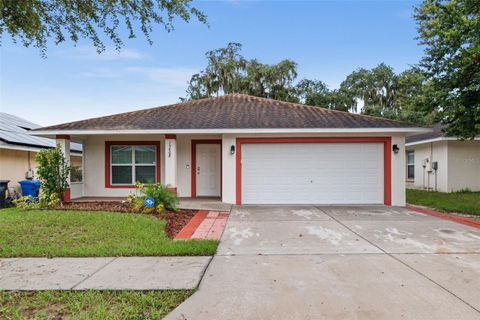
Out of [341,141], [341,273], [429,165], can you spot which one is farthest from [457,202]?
[341,273]

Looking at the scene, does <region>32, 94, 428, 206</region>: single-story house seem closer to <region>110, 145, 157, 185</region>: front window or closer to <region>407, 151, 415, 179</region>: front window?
<region>110, 145, 157, 185</region>: front window

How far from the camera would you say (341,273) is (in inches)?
165

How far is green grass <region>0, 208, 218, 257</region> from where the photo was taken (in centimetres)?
516

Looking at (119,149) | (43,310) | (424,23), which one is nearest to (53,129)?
(119,149)

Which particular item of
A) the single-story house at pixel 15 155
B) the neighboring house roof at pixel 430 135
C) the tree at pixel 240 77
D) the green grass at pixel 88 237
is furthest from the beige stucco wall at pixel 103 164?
A: the tree at pixel 240 77

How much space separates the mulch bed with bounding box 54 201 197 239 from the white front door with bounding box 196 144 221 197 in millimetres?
2986

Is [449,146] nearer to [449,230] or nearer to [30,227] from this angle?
[449,230]

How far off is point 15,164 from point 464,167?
2040 centimetres

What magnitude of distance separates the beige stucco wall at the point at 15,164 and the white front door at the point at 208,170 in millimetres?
7808

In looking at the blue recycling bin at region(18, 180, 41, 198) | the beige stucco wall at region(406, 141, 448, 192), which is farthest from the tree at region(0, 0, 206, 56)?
the beige stucco wall at region(406, 141, 448, 192)

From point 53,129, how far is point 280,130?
25.3 feet

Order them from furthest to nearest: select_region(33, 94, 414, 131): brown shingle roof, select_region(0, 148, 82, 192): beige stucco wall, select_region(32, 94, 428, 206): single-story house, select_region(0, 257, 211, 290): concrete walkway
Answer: select_region(0, 148, 82, 192): beige stucco wall < select_region(33, 94, 414, 131): brown shingle roof < select_region(32, 94, 428, 206): single-story house < select_region(0, 257, 211, 290): concrete walkway

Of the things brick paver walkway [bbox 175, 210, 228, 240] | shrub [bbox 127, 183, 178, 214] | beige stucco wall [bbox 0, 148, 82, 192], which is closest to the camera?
brick paver walkway [bbox 175, 210, 228, 240]

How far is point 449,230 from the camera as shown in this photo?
6855 millimetres
